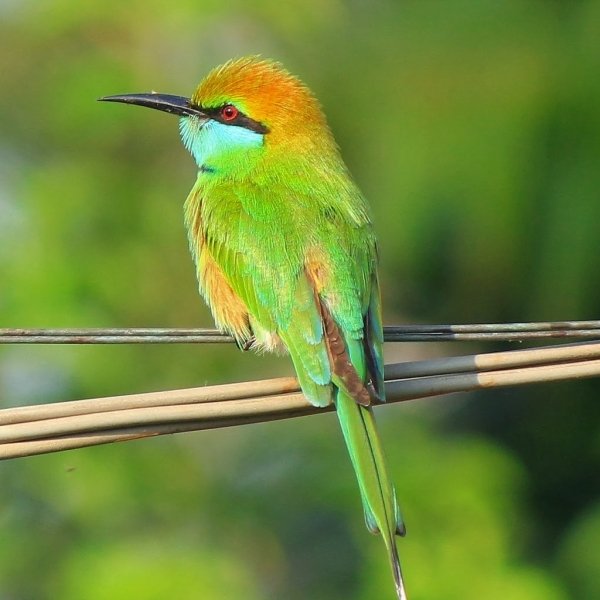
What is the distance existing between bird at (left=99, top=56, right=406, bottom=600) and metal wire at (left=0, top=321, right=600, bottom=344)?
0.36 metres

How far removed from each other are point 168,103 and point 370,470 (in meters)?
1.73

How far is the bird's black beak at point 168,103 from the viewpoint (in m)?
3.96

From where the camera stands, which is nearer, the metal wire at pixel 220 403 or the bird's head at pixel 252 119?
the metal wire at pixel 220 403

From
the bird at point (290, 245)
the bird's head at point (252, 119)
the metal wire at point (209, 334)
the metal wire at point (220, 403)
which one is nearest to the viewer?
the metal wire at point (220, 403)

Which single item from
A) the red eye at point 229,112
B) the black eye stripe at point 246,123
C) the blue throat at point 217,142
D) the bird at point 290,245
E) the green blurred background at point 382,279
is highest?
the red eye at point 229,112

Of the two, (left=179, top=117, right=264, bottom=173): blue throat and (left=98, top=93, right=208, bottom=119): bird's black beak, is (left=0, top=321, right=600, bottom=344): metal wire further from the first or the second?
(left=98, top=93, right=208, bottom=119): bird's black beak

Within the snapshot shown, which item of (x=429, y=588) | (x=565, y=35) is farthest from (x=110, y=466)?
(x=565, y=35)

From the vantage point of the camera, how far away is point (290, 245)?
126 inches

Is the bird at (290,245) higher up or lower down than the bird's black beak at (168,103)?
lower down

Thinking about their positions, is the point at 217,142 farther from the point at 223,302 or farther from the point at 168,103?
the point at 223,302

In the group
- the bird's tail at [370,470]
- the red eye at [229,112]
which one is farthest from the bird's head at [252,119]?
the bird's tail at [370,470]

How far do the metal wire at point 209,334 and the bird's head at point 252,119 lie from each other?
1.29 m

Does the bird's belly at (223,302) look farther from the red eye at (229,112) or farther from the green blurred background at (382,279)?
the green blurred background at (382,279)

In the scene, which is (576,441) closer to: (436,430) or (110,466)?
(436,430)
